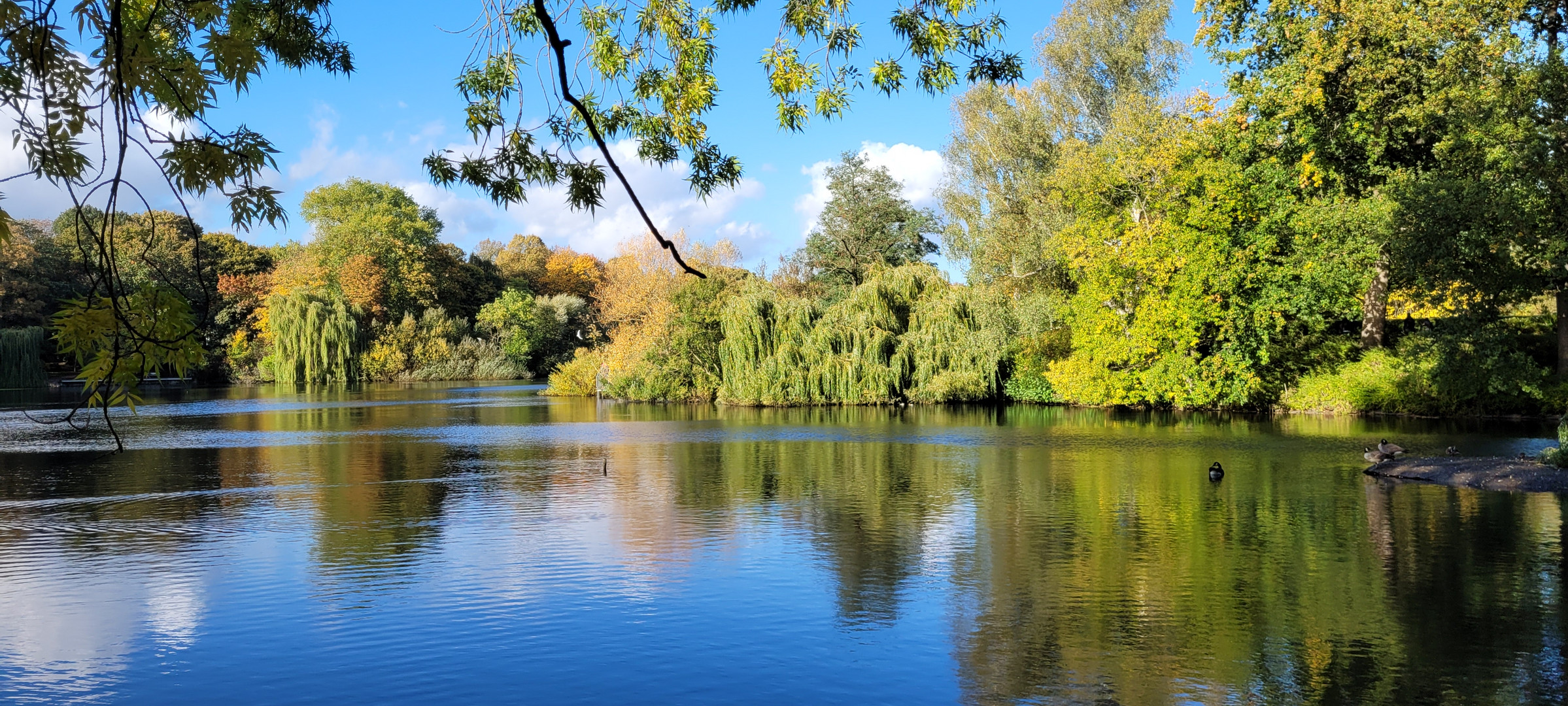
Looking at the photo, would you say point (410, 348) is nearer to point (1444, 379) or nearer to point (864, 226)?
point (864, 226)

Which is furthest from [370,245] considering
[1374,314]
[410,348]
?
[1374,314]

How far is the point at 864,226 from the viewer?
50.9m

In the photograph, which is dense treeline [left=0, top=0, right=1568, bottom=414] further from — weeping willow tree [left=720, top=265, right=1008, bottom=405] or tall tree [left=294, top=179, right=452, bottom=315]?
tall tree [left=294, top=179, right=452, bottom=315]

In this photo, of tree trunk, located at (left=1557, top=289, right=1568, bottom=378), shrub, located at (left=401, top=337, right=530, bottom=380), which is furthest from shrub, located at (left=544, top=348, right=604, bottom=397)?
tree trunk, located at (left=1557, top=289, right=1568, bottom=378)

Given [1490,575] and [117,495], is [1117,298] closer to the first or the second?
[1490,575]

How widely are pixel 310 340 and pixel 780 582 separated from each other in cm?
5692

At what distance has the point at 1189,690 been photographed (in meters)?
7.18

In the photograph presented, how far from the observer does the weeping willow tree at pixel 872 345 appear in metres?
36.8

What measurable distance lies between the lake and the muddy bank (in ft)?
2.17

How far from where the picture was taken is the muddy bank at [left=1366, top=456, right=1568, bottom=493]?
15.8 m

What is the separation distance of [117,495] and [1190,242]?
27.2 metres

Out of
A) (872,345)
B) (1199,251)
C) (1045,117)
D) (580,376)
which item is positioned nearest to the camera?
(1199,251)

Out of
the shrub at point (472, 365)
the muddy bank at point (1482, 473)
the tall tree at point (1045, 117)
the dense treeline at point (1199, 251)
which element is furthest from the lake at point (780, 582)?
the shrub at point (472, 365)

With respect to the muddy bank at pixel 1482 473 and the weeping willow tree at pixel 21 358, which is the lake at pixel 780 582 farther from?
the weeping willow tree at pixel 21 358
